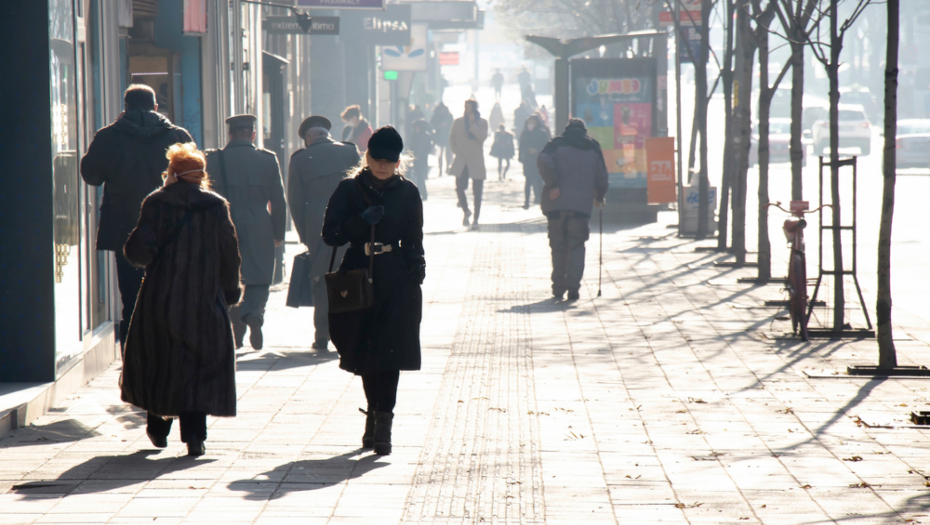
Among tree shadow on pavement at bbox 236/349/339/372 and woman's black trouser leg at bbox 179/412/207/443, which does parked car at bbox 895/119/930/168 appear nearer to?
tree shadow on pavement at bbox 236/349/339/372

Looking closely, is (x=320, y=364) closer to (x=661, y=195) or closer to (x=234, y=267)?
(x=234, y=267)

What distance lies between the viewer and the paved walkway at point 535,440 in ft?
15.8

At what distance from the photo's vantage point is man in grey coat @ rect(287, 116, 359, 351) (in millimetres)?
8961

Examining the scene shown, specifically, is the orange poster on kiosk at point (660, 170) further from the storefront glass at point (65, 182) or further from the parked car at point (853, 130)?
the parked car at point (853, 130)

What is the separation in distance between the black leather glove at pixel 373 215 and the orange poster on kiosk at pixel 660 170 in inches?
519

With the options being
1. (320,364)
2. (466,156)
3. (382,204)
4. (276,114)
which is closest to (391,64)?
(466,156)

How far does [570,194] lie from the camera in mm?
11484

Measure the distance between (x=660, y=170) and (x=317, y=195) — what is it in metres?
10.3

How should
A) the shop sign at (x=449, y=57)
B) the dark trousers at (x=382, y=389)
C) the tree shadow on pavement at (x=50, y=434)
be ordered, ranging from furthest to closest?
the shop sign at (x=449, y=57) → the tree shadow on pavement at (x=50, y=434) → the dark trousers at (x=382, y=389)

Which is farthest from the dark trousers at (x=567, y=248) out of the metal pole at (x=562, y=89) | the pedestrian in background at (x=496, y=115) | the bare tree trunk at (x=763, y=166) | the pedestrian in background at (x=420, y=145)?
the pedestrian in background at (x=496, y=115)

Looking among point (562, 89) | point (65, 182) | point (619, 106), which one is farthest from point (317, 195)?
point (562, 89)

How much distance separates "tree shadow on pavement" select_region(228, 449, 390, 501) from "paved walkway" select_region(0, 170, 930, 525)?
0.04 ft

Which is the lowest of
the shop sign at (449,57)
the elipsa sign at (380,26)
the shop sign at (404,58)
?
the shop sign at (404,58)

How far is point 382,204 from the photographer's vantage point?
576 cm
